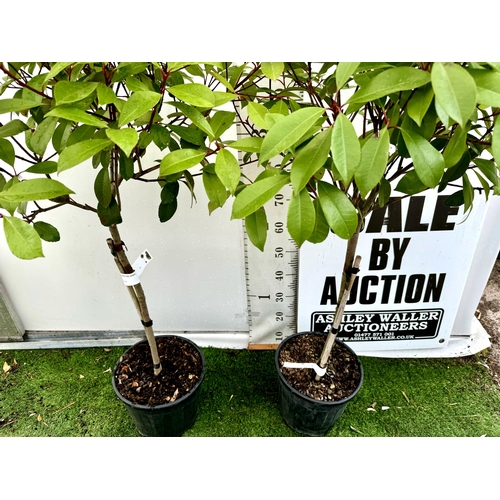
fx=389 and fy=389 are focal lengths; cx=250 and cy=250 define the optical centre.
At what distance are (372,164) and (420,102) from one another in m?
0.09

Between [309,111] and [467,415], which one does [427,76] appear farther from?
[467,415]

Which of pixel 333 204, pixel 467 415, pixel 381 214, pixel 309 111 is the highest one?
pixel 309 111

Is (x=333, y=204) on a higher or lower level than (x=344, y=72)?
lower

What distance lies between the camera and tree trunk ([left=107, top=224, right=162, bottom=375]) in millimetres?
962

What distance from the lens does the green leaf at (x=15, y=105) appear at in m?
0.60

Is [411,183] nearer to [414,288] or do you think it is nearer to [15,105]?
[15,105]

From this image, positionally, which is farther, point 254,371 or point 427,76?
point 254,371

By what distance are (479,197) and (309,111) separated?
1.04 meters

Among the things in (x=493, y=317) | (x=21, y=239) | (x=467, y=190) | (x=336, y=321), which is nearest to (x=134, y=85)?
(x=21, y=239)

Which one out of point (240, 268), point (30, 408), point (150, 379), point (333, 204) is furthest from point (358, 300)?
point (30, 408)

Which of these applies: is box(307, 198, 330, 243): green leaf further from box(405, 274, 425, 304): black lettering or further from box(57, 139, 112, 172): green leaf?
box(405, 274, 425, 304): black lettering

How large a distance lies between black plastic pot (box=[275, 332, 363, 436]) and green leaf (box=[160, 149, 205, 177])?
0.83 metres

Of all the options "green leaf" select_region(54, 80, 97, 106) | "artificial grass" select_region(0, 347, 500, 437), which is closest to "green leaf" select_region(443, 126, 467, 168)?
"green leaf" select_region(54, 80, 97, 106)

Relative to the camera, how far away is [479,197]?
1.29 m
